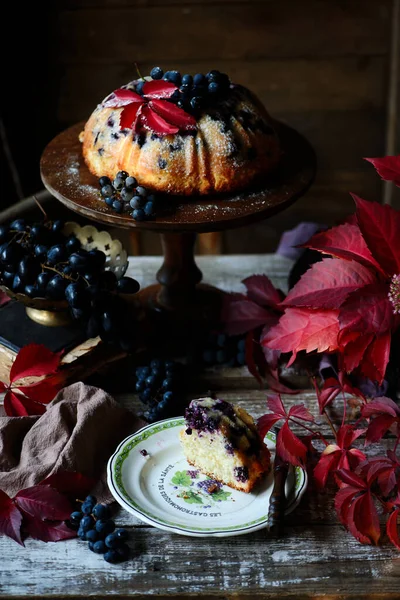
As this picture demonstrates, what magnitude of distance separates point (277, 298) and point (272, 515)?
443 millimetres

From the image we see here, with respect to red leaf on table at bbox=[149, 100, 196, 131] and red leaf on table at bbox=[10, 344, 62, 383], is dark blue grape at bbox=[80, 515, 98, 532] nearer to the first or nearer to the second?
red leaf on table at bbox=[10, 344, 62, 383]

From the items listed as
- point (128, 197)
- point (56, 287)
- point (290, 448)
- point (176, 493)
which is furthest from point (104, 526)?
point (128, 197)

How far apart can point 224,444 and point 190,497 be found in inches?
3.4

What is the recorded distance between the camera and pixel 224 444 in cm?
102

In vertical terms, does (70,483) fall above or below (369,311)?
below

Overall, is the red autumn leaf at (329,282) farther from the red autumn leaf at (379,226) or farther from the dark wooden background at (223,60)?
the dark wooden background at (223,60)

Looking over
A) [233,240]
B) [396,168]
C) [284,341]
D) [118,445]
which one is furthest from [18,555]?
[233,240]

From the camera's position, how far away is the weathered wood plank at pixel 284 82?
2.19 m

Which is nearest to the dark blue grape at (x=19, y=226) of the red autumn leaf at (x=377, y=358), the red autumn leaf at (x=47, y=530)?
the red autumn leaf at (x=47, y=530)

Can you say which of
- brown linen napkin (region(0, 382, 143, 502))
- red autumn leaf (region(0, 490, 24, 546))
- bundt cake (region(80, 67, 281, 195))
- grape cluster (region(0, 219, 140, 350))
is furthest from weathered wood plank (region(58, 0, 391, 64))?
red autumn leaf (region(0, 490, 24, 546))

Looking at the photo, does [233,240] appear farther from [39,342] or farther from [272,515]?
[272,515]

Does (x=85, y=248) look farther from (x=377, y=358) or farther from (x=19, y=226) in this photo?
(x=377, y=358)

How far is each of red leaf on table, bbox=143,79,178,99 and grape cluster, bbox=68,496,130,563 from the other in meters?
0.62

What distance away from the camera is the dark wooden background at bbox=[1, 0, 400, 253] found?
2113mm
